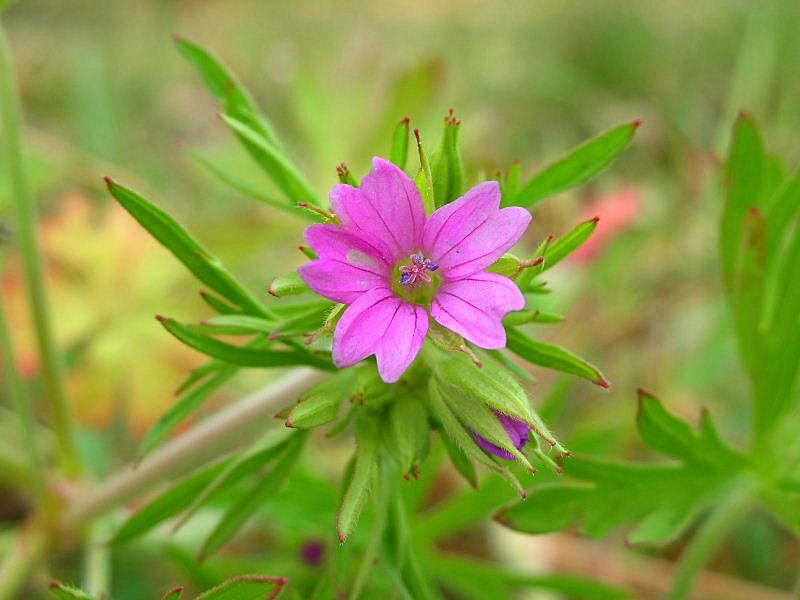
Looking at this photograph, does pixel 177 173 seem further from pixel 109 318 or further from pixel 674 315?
pixel 674 315

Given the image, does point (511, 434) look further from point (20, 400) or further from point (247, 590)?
point (20, 400)

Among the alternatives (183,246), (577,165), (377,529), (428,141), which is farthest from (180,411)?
(428,141)

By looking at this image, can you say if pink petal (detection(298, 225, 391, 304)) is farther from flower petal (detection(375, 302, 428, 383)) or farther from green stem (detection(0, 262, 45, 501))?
green stem (detection(0, 262, 45, 501))

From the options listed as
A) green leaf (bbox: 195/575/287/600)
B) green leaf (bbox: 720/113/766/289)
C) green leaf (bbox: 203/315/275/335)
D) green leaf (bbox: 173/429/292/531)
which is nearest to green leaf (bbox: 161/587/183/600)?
green leaf (bbox: 195/575/287/600)

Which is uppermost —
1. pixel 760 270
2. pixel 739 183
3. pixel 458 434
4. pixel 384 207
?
pixel 739 183

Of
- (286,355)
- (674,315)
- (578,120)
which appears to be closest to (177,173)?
(578,120)
